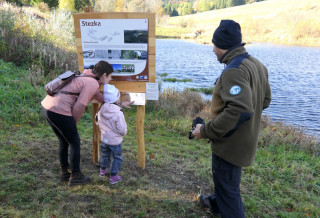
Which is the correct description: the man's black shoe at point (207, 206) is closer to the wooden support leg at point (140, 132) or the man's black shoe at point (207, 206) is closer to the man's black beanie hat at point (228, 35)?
the wooden support leg at point (140, 132)

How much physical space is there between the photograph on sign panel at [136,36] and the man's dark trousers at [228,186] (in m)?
1.97

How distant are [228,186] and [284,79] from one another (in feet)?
49.2

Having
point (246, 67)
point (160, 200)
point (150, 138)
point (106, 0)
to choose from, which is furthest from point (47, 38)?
point (106, 0)

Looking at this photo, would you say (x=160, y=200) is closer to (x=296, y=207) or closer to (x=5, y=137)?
(x=296, y=207)

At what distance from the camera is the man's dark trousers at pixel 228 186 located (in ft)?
8.42

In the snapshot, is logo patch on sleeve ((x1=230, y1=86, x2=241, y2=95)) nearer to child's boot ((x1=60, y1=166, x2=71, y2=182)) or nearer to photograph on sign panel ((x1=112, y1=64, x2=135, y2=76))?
photograph on sign panel ((x1=112, y1=64, x2=135, y2=76))

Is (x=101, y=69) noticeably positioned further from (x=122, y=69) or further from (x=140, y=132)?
(x=140, y=132)

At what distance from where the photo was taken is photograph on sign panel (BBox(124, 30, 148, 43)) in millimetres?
3639

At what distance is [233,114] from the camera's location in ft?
7.27

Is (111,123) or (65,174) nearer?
(111,123)

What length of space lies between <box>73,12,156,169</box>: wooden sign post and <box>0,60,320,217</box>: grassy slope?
58.7 inches

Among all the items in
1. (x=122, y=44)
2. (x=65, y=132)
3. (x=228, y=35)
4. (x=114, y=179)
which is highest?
(x=228, y=35)

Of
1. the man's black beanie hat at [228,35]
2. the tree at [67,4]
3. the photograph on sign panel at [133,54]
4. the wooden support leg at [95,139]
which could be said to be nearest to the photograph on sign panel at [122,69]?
the photograph on sign panel at [133,54]

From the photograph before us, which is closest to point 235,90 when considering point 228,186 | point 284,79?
point 228,186
